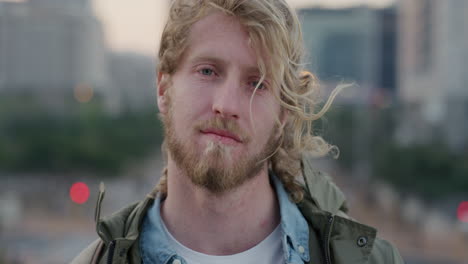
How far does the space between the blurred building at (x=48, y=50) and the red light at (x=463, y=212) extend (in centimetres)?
5994

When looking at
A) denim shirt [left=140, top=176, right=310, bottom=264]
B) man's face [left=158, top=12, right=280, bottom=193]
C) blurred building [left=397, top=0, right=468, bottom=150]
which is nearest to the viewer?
man's face [left=158, top=12, right=280, bottom=193]

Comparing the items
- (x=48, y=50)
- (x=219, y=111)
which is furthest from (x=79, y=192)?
(x=48, y=50)

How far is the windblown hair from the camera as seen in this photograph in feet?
9.75

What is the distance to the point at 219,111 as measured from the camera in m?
2.90

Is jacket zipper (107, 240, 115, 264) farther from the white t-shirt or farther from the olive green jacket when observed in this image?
the white t-shirt

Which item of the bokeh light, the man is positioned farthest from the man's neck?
the bokeh light

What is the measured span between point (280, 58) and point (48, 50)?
93.5m

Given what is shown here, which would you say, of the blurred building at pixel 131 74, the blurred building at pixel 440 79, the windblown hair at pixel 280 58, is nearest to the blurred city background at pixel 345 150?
the blurred building at pixel 440 79

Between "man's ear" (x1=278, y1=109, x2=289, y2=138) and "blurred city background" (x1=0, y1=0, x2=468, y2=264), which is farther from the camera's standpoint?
"blurred city background" (x1=0, y1=0, x2=468, y2=264)

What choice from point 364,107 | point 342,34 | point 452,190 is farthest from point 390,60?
point 452,190

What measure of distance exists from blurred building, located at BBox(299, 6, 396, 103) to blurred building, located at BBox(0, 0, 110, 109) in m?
36.1

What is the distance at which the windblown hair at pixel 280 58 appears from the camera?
9.75ft

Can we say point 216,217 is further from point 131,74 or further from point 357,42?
point 131,74

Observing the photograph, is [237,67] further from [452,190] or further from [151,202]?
[452,190]
